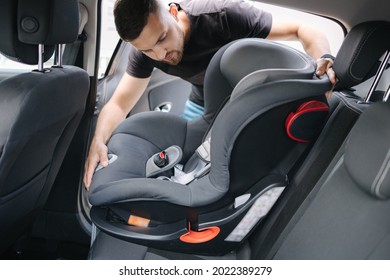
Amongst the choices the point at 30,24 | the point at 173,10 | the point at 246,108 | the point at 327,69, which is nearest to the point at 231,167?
the point at 246,108

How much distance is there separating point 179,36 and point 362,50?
660mm

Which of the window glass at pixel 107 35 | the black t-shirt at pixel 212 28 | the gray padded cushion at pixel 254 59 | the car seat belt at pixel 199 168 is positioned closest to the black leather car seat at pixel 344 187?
the gray padded cushion at pixel 254 59

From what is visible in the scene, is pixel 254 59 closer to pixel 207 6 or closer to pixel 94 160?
pixel 207 6

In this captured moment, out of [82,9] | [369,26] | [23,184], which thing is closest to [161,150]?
[23,184]

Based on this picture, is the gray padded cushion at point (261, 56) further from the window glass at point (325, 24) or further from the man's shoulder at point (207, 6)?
the man's shoulder at point (207, 6)

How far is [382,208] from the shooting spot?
0.77 metres

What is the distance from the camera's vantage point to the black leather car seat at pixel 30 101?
83cm

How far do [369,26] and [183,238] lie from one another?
2.46 feet

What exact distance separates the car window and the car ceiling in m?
0.10

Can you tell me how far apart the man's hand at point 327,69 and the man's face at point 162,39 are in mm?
522

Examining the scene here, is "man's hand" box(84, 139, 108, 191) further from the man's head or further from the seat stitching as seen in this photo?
the seat stitching

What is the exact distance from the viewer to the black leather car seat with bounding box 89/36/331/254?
935mm

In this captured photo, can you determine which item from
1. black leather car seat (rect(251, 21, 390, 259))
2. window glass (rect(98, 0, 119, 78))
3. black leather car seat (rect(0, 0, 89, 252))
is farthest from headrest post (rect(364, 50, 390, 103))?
window glass (rect(98, 0, 119, 78))
